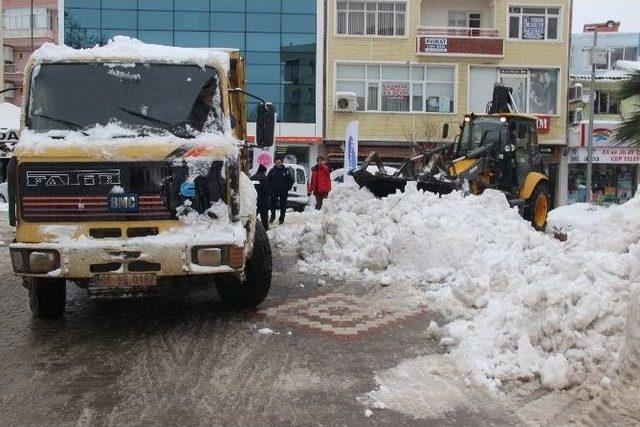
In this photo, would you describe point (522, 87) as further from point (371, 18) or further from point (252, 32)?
point (252, 32)

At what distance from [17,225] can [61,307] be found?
1.41 meters

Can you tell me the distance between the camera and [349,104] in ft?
107

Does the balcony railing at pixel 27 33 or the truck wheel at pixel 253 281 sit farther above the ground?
the balcony railing at pixel 27 33

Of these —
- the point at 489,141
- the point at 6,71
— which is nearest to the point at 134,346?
the point at 489,141

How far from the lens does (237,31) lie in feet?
111

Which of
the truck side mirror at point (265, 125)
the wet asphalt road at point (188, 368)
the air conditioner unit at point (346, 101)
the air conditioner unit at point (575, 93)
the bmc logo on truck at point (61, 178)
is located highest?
the air conditioner unit at point (575, 93)

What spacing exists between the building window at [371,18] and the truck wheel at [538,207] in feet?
62.0

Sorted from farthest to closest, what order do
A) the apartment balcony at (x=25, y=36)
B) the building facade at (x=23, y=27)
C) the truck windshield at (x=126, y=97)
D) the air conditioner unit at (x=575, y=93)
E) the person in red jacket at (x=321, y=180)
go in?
the apartment balcony at (x=25, y=36)
the building facade at (x=23, y=27)
the air conditioner unit at (x=575, y=93)
the person in red jacket at (x=321, y=180)
the truck windshield at (x=126, y=97)

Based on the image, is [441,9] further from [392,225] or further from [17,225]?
[17,225]

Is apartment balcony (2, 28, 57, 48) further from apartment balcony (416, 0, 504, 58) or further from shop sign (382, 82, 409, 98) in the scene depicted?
apartment balcony (416, 0, 504, 58)

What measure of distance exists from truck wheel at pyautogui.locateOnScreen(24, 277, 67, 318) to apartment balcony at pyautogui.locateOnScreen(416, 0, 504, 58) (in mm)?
28143

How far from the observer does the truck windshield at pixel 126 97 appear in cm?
677

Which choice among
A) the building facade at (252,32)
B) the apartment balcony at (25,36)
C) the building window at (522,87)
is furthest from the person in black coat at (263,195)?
the apartment balcony at (25,36)

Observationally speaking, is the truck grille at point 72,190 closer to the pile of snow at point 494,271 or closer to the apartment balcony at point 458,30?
the pile of snow at point 494,271
